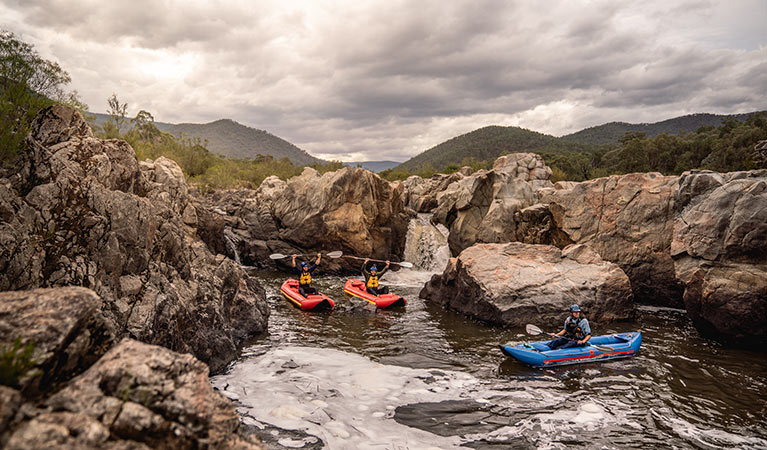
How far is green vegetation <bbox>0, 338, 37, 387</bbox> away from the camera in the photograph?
8.86 ft

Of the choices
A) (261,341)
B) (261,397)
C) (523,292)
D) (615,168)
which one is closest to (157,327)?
(261,397)

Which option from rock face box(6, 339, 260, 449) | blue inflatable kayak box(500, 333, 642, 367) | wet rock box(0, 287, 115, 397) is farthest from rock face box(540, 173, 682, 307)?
wet rock box(0, 287, 115, 397)

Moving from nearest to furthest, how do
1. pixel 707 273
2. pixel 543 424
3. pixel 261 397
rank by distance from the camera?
1. pixel 543 424
2. pixel 261 397
3. pixel 707 273

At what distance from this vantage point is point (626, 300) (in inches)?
532

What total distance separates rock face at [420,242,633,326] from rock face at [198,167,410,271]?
9517 mm

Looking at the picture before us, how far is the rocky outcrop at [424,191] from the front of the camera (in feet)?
113

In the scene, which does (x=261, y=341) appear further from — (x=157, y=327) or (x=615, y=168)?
(x=615, y=168)

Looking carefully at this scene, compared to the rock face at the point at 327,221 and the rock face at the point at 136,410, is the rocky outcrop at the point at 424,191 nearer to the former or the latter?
the rock face at the point at 327,221

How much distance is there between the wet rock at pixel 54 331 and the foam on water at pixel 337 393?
11.7 feet

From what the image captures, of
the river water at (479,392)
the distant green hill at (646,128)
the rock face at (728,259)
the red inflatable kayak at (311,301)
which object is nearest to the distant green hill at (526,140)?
the distant green hill at (646,128)

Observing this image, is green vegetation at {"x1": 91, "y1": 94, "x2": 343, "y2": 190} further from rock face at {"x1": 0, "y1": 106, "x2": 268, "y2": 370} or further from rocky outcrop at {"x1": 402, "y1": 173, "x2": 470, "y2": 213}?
rock face at {"x1": 0, "y1": 106, "x2": 268, "y2": 370}

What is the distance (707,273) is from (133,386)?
45.2ft

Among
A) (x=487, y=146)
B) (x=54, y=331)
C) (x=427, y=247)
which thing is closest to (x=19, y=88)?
(x=54, y=331)

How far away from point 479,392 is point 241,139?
191122 mm
